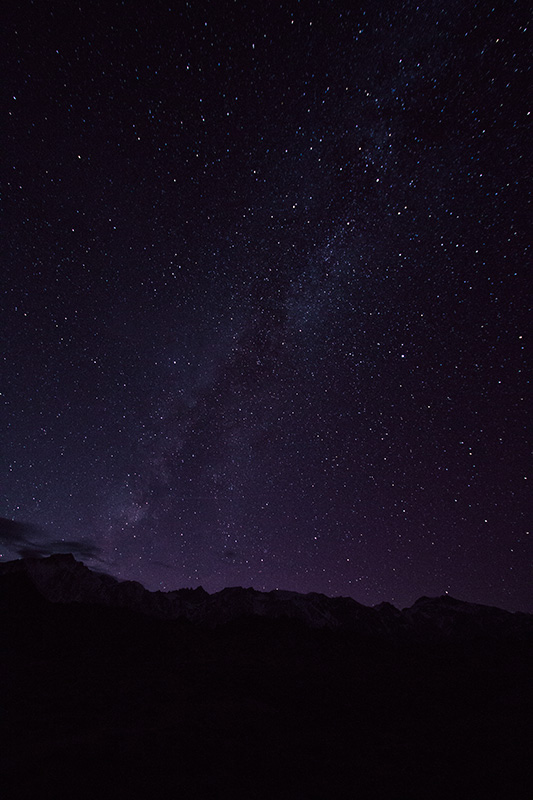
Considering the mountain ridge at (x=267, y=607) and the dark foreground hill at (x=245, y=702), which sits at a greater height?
the mountain ridge at (x=267, y=607)

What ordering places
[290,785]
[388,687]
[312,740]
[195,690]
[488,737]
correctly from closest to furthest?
[290,785] → [312,740] → [488,737] → [195,690] → [388,687]

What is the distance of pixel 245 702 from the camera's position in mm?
20172

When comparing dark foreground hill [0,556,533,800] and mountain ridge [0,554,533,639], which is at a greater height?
mountain ridge [0,554,533,639]

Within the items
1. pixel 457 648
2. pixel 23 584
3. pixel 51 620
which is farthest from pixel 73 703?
pixel 457 648

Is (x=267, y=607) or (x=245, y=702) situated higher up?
(x=267, y=607)

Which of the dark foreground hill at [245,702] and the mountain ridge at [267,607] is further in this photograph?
the mountain ridge at [267,607]

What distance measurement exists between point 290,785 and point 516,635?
55.8m

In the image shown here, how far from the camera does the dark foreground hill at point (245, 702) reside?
38.0 feet

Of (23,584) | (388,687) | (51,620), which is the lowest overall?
(388,687)

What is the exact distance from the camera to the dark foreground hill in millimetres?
11586

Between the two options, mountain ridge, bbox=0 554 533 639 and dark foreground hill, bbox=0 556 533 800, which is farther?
mountain ridge, bbox=0 554 533 639

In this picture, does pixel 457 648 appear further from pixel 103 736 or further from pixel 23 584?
pixel 23 584

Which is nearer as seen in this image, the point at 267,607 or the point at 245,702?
the point at 245,702

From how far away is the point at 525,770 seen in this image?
13.6 m
